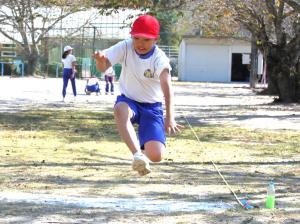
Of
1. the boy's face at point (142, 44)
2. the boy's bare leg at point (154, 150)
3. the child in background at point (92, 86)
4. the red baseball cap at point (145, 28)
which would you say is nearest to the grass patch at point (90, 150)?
the boy's bare leg at point (154, 150)

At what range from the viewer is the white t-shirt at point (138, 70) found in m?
6.38

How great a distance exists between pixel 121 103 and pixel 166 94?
1.54ft

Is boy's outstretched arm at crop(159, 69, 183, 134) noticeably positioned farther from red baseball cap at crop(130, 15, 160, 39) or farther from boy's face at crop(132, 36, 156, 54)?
red baseball cap at crop(130, 15, 160, 39)

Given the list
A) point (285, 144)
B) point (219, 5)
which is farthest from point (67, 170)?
point (219, 5)

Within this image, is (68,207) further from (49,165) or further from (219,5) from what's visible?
(219,5)

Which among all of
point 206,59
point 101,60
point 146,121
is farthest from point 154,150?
point 206,59

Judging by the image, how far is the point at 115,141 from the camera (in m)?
12.1

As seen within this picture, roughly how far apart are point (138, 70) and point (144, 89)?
25 cm

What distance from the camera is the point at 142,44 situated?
6.21 meters

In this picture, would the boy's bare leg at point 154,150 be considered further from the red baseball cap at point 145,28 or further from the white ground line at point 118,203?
the red baseball cap at point 145,28

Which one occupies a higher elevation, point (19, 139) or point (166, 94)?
point (166, 94)

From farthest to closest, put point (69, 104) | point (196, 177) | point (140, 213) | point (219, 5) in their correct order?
point (69, 104) < point (219, 5) < point (196, 177) < point (140, 213)

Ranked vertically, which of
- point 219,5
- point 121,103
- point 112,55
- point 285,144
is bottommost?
point 285,144

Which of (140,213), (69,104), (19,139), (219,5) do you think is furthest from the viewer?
(69,104)
